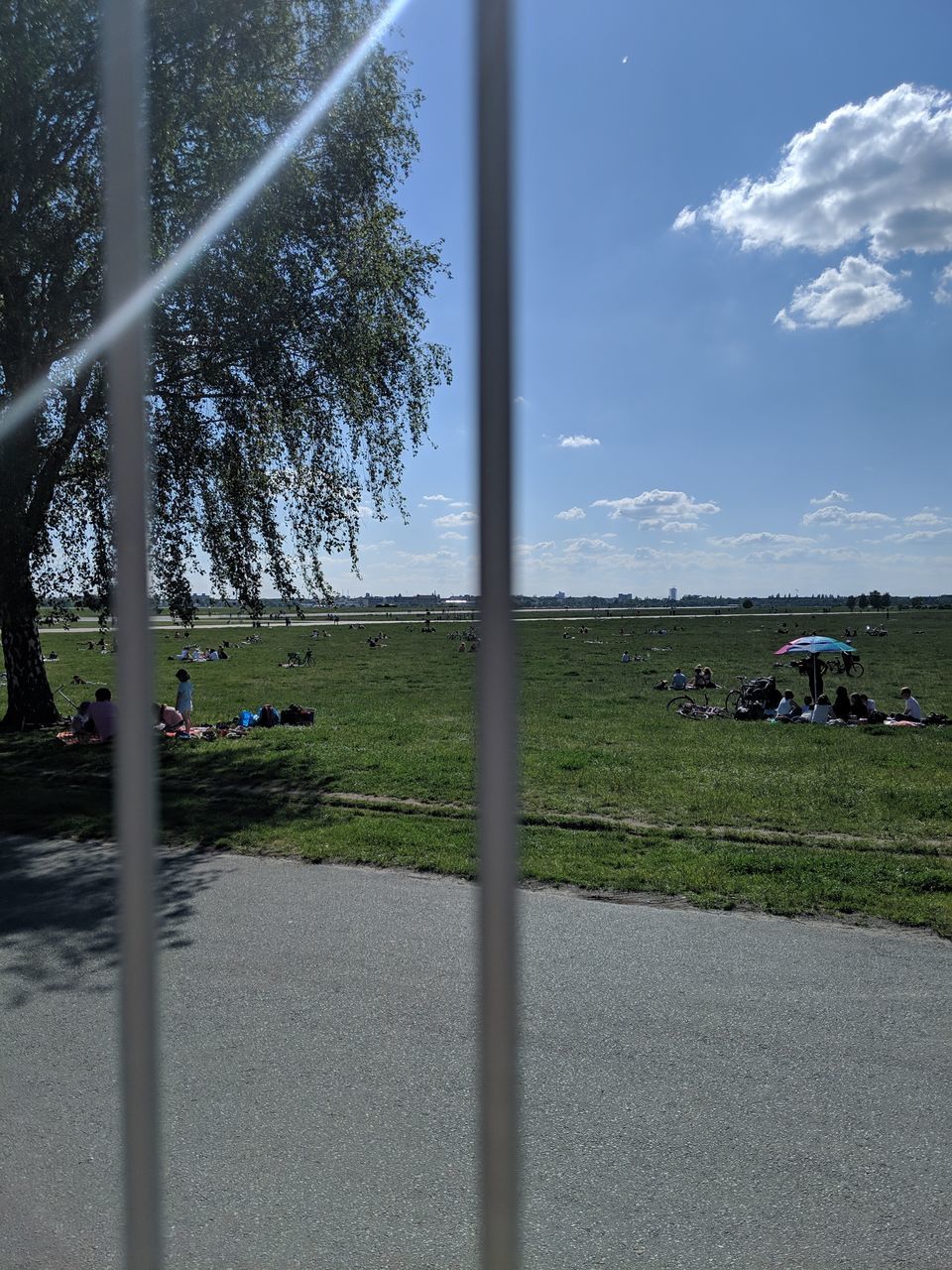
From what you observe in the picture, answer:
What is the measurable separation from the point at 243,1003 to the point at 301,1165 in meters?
1.40

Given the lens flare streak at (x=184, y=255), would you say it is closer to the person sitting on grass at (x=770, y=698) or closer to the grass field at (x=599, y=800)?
the grass field at (x=599, y=800)

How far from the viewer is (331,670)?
110 feet

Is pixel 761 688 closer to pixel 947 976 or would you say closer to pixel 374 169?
pixel 374 169

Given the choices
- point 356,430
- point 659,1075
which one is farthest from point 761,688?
point 659,1075

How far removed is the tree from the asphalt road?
346 inches

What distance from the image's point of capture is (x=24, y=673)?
16.2 m

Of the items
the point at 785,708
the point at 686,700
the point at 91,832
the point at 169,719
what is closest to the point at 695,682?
the point at 686,700

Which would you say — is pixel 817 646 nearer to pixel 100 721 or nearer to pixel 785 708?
pixel 785 708

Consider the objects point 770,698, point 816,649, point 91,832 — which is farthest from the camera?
point 770,698

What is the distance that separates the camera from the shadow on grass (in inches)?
210

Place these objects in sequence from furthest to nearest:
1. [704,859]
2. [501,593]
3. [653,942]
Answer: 1. [704,859]
2. [653,942]
3. [501,593]

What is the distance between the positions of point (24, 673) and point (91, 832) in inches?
351

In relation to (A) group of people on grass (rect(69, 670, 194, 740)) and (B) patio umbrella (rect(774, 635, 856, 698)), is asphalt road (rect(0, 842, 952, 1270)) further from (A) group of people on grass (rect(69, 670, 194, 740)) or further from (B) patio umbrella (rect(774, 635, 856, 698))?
(B) patio umbrella (rect(774, 635, 856, 698))

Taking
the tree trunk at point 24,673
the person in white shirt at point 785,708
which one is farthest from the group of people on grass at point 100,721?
the person in white shirt at point 785,708
